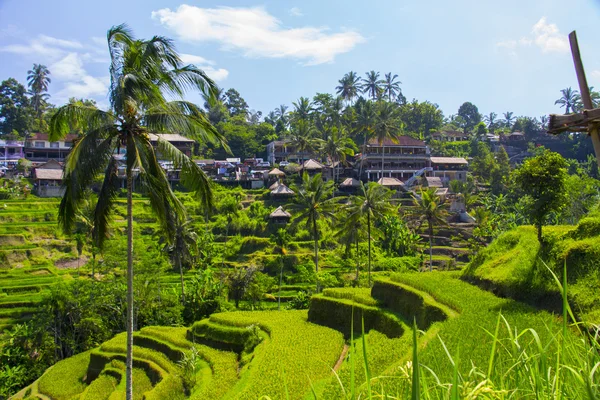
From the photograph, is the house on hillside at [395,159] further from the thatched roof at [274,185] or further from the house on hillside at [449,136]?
the house on hillside at [449,136]

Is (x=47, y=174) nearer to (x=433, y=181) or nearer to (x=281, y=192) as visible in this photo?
(x=281, y=192)

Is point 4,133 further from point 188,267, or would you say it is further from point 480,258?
point 480,258

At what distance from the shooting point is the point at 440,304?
15.2 meters

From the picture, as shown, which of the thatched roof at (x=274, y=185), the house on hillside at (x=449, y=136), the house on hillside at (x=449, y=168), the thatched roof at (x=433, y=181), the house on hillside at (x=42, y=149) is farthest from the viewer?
the house on hillside at (x=449, y=136)

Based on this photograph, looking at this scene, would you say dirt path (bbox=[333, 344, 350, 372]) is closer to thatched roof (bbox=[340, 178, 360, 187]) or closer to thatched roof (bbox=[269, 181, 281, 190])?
thatched roof (bbox=[269, 181, 281, 190])

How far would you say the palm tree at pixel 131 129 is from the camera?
34.3 feet

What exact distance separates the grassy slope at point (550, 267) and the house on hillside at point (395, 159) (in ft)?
144

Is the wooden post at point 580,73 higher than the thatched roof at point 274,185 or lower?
lower

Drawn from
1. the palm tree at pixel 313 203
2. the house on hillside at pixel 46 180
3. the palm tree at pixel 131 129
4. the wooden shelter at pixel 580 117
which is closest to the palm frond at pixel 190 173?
the palm tree at pixel 131 129

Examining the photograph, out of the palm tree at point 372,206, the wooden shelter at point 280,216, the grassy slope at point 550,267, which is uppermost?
the wooden shelter at point 280,216

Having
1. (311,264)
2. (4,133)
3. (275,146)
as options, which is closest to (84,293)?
(311,264)

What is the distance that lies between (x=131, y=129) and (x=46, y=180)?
49250mm

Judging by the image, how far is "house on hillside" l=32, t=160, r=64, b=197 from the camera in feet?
169

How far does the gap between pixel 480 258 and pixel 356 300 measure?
540cm
